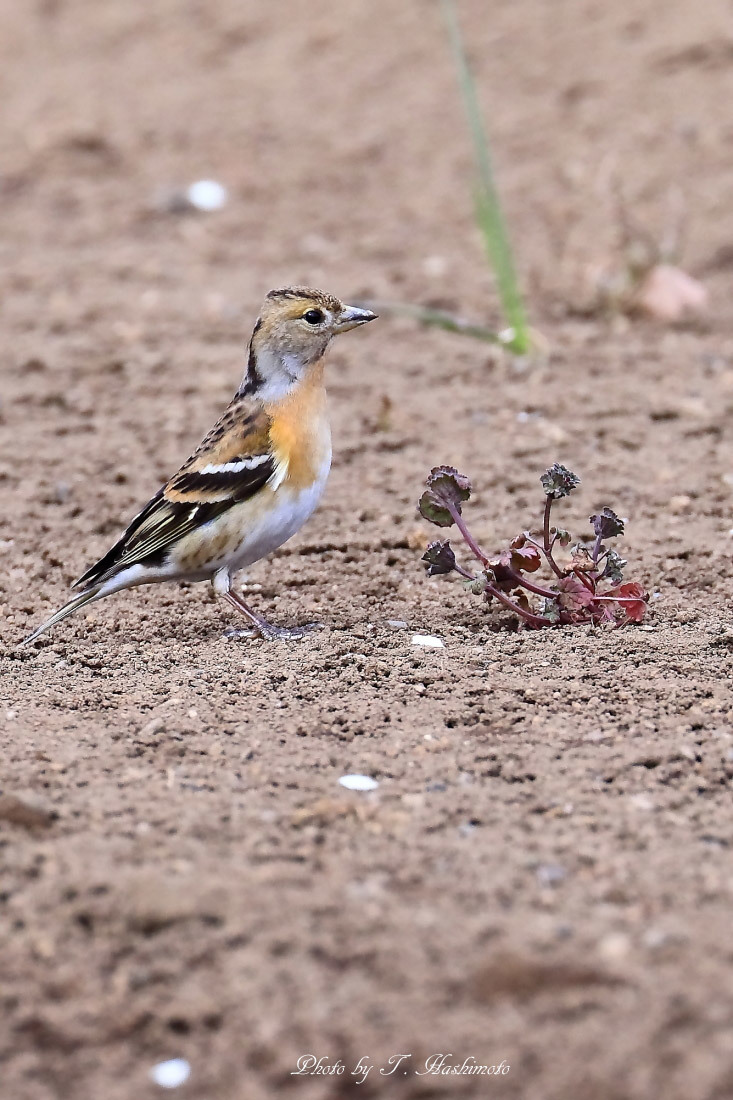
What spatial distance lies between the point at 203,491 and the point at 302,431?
0.38 meters

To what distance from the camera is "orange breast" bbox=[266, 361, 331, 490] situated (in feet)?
15.8

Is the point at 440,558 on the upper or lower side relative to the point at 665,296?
lower

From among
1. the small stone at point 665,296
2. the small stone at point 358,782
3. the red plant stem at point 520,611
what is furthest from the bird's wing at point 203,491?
the small stone at point 665,296

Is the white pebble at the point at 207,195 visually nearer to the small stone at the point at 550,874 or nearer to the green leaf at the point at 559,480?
the green leaf at the point at 559,480

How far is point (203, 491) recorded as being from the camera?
482 centimetres

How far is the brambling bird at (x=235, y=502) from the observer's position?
4.72 metres

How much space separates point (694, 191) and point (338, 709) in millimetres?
5668

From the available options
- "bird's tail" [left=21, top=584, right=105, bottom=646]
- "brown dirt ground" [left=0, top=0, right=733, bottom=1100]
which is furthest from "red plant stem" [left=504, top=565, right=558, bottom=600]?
"bird's tail" [left=21, top=584, right=105, bottom=646]

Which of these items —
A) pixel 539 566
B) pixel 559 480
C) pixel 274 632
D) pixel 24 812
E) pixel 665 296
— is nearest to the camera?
pixel 24 812

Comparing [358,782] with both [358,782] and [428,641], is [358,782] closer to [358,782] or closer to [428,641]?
[358,782]

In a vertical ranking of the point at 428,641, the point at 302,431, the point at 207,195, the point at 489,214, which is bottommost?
the point at 428,641

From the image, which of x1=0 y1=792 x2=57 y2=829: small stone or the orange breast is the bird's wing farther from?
x1=0 y1=792 x2=57 y2=829: small stone

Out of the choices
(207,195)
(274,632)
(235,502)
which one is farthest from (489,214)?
(207,195)

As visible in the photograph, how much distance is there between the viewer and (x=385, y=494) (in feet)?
19.1
